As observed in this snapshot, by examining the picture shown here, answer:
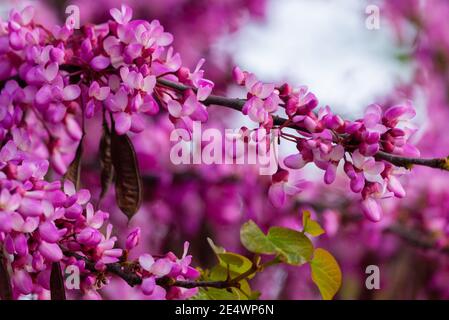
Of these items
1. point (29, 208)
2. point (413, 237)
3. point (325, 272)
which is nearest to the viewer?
point (29, 208)

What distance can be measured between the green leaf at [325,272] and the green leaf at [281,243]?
0.11 feet

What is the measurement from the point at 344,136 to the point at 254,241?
0.18 metres

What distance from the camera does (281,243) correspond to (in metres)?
0.93

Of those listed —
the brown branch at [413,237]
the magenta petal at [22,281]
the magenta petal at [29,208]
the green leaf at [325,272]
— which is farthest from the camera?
the brown branch at [413,237]

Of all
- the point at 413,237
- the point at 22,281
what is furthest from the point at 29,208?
the point at 413,237

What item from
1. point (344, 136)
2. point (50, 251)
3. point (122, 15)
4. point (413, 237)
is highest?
point (122, 15)

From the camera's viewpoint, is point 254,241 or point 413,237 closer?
point 254,241

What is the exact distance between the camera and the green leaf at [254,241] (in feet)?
3.01

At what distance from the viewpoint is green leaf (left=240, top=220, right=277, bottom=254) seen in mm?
918

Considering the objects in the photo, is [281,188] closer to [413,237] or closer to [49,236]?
[49,236]

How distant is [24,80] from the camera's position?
936mm

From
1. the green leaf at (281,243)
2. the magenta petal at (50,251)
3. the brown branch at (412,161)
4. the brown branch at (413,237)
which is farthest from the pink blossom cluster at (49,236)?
the brown branch at (413,237)

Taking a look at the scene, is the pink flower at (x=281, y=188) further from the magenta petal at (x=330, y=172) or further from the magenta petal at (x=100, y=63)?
the magenta petal at (x=100, y=63)
